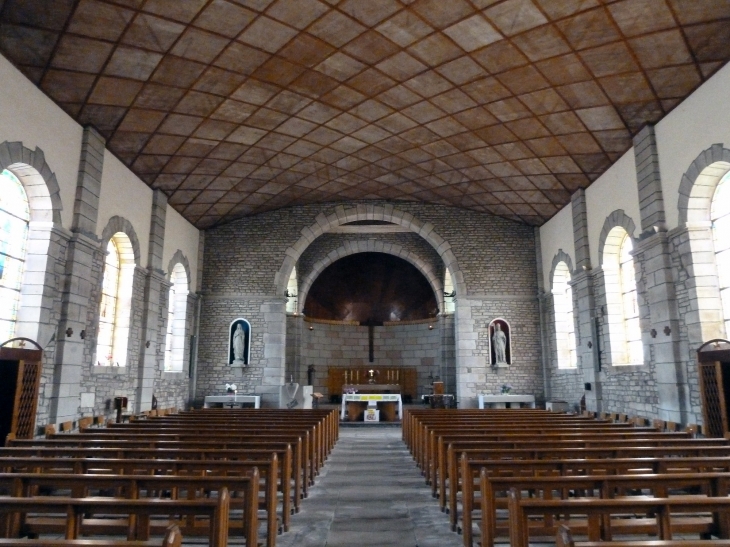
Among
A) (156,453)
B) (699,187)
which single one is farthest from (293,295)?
(156,453)

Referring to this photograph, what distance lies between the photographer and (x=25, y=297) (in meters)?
8.52

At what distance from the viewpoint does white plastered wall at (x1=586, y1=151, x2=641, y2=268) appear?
10695 mm

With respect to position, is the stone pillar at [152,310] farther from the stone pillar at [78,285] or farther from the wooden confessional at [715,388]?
the wooden confessional at [715,388]

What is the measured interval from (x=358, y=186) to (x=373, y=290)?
768cm

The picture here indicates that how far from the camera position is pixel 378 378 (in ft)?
66.2

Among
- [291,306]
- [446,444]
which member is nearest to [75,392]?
[446,444]

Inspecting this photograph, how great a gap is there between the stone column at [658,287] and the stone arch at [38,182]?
34.6 feet

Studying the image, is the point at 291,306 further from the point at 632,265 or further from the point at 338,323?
the point at 632,265

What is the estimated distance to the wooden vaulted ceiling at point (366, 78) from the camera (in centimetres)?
728

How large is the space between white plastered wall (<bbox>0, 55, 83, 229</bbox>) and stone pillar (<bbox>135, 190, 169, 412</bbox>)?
11.0 feet

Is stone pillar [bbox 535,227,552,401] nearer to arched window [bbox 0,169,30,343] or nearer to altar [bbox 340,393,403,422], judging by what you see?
altar [bbox 340,393,403,422]

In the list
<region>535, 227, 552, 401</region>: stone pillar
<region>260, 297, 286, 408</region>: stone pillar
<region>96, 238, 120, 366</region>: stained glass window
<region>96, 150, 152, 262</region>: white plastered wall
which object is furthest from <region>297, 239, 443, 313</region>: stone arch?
<region>96, 238, 120, 366</region>: stained glass window

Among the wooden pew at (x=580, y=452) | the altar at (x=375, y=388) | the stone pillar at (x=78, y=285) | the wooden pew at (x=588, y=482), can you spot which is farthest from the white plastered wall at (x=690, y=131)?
the stone pillar at (x=78, y=285)

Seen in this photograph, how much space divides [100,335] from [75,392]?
210 centimetres
